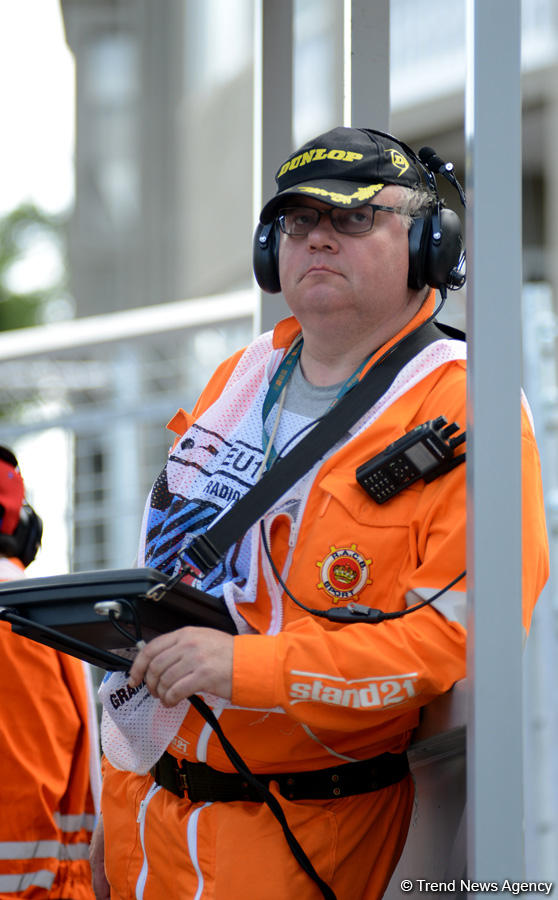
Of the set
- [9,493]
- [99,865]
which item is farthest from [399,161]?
[99,865]

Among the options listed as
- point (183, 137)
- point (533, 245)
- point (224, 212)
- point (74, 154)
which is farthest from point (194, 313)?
point (533, 245)

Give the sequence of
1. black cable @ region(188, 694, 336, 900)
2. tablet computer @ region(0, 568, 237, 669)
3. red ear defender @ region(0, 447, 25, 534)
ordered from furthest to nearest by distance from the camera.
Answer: red ear defender @ region(0, 447, 25, 534), black cable @ region(188, 694, 336, 900), tablet computer @ region(0, 568, 237, 669)

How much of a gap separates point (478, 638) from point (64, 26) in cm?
983

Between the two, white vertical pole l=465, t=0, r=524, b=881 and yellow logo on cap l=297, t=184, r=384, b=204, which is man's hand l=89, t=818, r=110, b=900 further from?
yellow logo on cap l=297, t=184, r=384, b=204

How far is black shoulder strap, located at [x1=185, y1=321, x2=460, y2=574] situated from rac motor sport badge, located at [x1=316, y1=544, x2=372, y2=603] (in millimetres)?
161

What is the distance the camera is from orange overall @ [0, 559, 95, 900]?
8.97ft

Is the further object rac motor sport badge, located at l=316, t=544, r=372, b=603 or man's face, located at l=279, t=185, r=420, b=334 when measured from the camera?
man's face, located at l=279, t=185, r=420, b=334

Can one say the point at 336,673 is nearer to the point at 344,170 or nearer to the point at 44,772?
the point at 344,170

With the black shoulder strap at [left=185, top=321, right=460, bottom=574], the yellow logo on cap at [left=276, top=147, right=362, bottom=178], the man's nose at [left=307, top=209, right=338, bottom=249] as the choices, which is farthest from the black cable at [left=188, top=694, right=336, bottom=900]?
the yellow logo on cap at [left=276, top=147, right=362, bottom=178]

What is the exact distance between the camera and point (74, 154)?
1033 cm

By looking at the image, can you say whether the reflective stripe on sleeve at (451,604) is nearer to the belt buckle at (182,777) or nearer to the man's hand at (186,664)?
the man's hand at (186,664)

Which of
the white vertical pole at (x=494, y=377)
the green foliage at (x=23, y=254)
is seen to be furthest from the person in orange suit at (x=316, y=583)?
the green foliage at (x=23, y=254)

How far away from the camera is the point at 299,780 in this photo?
1.99 meters

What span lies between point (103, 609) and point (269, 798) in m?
0.46
